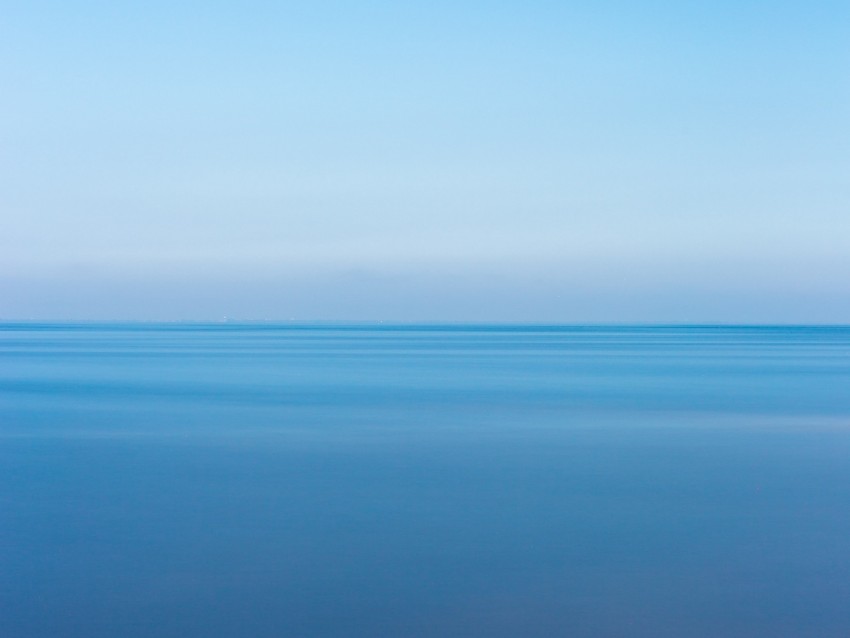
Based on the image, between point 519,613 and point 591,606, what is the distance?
43 cm

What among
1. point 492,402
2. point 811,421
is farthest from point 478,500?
point 492,402

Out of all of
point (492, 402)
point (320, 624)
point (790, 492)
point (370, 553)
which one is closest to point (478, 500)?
point (370, 553)

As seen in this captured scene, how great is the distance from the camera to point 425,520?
8352 mm

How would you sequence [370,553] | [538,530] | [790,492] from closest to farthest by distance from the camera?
[370,553]
[538,530]
[790,492]

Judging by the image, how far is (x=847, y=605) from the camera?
19.5 ft

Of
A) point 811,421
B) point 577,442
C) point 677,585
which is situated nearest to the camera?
point 677,585

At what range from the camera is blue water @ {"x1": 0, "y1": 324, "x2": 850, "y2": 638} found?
5.79 meters

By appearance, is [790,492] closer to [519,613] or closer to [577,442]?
[577,442]

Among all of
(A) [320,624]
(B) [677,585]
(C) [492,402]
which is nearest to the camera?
(A) [320,624]

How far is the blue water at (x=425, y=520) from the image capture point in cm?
579

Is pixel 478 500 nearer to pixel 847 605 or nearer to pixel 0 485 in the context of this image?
pixel 847 605

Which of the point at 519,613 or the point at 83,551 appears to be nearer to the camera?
the point at 519,613

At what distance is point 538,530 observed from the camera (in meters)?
7.89

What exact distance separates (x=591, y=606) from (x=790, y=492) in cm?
455
